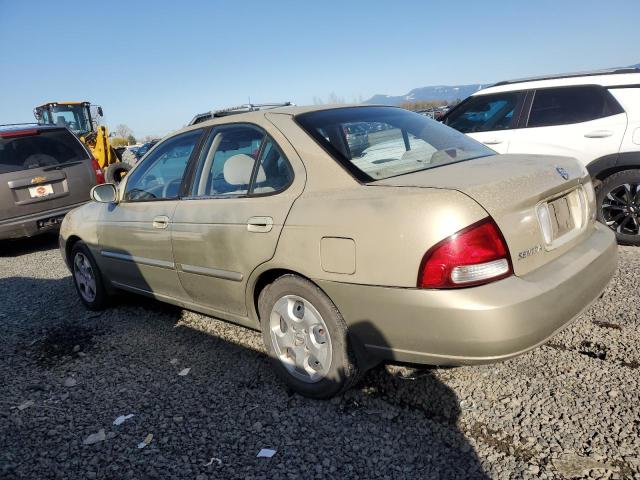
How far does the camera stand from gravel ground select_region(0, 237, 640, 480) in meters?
2.23

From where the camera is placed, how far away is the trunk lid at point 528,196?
2.22 metres

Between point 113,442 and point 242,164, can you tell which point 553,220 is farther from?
point 113,442

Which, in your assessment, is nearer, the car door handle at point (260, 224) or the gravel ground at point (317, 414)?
the gravel ground at point (317, 414)

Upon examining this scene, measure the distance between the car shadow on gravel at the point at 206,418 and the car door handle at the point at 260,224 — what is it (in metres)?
0.75

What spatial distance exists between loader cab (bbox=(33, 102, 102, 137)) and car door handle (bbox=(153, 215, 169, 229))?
18.0 m

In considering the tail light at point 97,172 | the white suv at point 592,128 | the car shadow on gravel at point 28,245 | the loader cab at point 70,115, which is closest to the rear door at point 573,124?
the white suv at point 592,128

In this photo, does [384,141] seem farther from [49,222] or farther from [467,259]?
[49,222]

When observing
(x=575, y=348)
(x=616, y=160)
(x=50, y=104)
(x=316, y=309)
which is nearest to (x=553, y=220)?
(x=575, y=348)

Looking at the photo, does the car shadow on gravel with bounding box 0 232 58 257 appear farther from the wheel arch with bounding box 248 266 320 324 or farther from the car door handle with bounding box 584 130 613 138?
the car door handle with bounding box 584 130 613 138

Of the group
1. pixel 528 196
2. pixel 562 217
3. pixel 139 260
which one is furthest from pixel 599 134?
pixel 139 260

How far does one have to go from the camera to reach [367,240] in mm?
2279

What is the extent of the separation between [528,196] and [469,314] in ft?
2.18

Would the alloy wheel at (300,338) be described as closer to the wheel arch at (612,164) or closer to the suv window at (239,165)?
the suv window at (239,165)

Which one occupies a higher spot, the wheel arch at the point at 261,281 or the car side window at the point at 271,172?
the car side window at the point at 271,172
